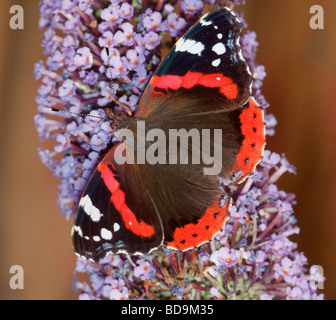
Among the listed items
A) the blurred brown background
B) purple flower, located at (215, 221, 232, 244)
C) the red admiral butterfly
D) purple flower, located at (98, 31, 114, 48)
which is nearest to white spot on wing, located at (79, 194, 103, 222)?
the red admiral butterfly

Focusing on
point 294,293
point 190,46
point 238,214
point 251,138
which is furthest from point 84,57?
point 294,293

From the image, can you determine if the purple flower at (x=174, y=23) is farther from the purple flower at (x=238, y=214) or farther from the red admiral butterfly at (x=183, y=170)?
the purple flower at (x=238, y=214)

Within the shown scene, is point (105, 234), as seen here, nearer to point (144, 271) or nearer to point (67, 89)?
point (144, 271)

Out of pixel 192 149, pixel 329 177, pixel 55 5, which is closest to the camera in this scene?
pixel 192 149

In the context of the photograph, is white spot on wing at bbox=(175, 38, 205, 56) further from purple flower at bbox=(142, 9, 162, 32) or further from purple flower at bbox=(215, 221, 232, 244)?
purple flower at bbox=(215, 221, 232, 244)

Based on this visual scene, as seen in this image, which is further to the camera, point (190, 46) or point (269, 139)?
point (269, 139)

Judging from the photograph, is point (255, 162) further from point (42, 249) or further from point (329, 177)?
point (42, 249)

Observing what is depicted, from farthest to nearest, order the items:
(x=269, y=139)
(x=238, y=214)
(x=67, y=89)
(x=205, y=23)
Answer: (x=269, y=139), (x=67, y=89), (x=238, y=214), (x=205, y=23)
